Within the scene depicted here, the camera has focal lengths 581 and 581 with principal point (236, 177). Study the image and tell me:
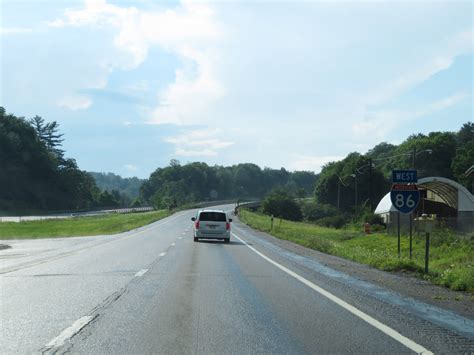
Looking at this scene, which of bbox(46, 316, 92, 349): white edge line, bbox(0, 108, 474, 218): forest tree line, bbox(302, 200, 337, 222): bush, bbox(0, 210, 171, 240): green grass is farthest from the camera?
bbox(302, 200, 337, 222): bush

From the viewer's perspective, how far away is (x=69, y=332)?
7.95 meters

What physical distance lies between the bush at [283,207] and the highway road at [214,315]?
104 meters

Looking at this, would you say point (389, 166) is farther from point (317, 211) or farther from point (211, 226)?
point (211, 226)

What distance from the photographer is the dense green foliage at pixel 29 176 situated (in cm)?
11550

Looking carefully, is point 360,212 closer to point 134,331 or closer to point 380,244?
point 380,244

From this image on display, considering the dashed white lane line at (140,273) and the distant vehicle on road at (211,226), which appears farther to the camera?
the distant vehicle on road at (211,226)

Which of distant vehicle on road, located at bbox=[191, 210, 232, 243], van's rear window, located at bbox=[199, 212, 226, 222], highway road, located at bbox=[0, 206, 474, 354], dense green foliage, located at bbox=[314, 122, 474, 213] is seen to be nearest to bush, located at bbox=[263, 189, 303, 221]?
dense green foliage, located at bbox=[314, 122, 474, 213]

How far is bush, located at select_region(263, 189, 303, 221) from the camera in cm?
11906

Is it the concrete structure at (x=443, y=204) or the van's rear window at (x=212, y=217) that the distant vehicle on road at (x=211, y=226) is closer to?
the van's rear window at (x=212, y=217)

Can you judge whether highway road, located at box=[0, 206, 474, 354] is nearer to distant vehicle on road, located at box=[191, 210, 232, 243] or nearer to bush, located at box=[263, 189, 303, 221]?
distant vehicle on road, located at box=[191, 210, 232, 243]

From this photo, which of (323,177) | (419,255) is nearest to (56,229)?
(419,255)

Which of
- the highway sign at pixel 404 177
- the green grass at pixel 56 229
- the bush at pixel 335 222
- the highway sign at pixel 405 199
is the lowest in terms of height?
the green grass at pixel 56 229

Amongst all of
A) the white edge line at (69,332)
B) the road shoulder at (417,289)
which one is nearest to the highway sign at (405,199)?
the road shoulder at (417,289)

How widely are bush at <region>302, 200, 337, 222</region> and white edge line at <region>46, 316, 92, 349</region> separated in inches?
4491
